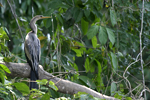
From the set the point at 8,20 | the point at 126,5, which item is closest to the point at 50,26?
the point at 126,5

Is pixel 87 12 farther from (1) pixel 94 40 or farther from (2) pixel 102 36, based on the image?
(1) pixel 94 40

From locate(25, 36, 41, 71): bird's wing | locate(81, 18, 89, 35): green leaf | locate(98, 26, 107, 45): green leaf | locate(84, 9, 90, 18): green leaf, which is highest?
locate(84, 9, 90, 18): green leaf

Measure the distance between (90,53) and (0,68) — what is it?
205 centimetres

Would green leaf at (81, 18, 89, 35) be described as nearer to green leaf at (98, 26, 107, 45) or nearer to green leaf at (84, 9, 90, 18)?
green leaf at (84, 9, 90, 18)

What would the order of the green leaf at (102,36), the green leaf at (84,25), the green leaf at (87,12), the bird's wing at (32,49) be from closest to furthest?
the green leaf at (102,36), the green leaf at (87,12), the bird's wing at (32,49), the green leaf at (84,25)

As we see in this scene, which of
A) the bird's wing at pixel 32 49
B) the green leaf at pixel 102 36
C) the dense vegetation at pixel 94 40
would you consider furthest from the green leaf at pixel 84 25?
the bird's wing at pixel 32 49

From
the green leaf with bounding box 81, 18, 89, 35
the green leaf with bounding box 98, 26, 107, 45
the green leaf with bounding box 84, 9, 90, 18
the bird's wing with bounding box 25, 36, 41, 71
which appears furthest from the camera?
the green leaf with bounding box 81, 18, 89, 35

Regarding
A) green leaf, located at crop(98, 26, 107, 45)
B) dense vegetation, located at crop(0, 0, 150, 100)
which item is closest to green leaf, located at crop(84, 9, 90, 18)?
dense vegetation, located at crop(0, 0, 150, 100)

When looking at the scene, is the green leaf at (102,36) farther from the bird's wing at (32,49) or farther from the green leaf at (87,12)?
the bird's wing at (32,49)

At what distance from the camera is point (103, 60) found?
3.64 m

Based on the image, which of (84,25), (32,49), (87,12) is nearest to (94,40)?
(84,25)

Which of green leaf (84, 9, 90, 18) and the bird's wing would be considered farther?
the bird's wing

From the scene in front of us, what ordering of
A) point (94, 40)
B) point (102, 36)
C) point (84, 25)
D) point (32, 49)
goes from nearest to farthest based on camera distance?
point (102, 36)
point (32, 49)
point (84, 25)
point (94, 40)

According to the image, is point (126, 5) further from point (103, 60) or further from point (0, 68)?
point (0, 68)
